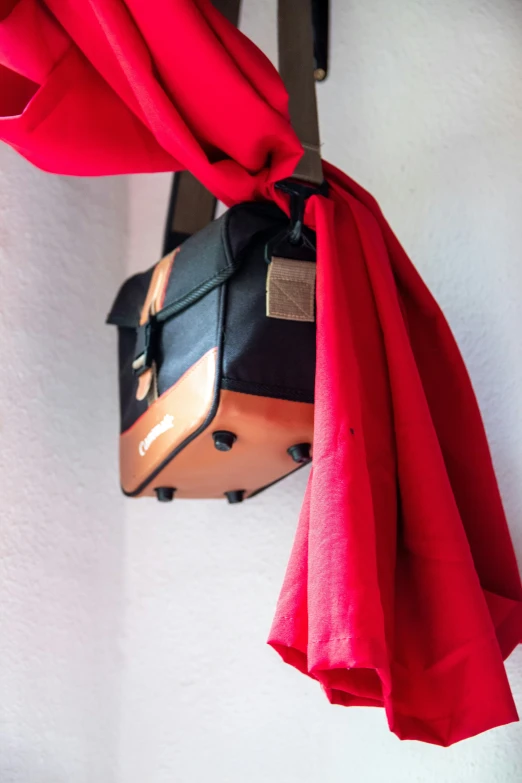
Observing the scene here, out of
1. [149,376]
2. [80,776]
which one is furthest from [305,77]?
[80,776]

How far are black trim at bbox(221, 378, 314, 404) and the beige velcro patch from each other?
66mm

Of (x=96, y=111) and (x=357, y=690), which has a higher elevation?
(x=96, y=111)

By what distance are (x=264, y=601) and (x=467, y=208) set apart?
0.56m

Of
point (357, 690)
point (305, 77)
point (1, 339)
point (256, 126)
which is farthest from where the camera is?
point (1, 339)

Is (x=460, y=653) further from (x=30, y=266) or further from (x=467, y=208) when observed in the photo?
(x=30, y=266)

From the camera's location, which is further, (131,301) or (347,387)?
(131,301)

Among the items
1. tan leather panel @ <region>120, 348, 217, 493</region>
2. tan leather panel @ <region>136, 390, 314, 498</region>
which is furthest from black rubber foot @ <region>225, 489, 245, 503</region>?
tan leather panel @ <region>120, 348, 217, 493</region>

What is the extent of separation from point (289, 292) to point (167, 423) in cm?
18

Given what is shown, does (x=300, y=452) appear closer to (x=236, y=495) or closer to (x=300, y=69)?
(x=236, y=495)

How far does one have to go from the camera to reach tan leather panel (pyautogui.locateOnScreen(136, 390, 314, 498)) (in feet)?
2.06

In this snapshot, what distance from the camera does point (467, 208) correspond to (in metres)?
0.85

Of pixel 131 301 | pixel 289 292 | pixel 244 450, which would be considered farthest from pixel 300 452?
pixel 131 301

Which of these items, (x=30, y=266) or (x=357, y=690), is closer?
(x=357, y=690)

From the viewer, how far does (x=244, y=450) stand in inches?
27.1
